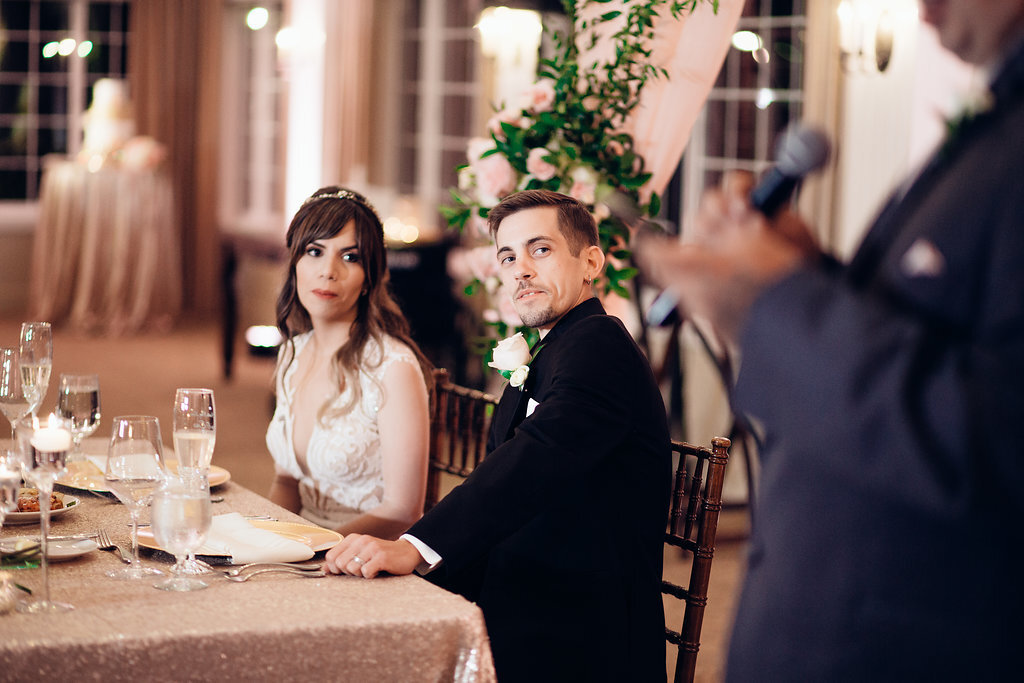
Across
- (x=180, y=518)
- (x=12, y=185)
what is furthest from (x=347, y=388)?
(x=12, y=185)

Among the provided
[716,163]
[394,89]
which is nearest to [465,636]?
[716,163]

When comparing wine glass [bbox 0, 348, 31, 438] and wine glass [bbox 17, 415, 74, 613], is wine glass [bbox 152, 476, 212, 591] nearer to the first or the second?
wine glass [bbox 17, 415, 74, 613]

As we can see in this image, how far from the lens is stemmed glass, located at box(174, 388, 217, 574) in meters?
1.74

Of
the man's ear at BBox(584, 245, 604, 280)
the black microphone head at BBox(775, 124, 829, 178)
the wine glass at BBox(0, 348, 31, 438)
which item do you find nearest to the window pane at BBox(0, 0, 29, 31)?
the wine glass at BBox(0, 348, 31, 438)

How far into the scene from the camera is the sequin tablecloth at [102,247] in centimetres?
894

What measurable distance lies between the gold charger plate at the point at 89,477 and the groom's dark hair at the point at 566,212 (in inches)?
27.9

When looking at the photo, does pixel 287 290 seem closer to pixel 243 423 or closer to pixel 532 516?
Answer: pixel 532 516

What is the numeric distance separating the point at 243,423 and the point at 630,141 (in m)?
3.89

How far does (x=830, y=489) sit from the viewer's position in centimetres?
109

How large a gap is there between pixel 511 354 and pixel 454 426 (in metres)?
0.58

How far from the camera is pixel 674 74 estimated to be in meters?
2.86

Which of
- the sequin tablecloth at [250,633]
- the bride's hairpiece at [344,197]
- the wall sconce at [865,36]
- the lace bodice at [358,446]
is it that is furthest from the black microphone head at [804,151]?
the wall sconce at [865,36]

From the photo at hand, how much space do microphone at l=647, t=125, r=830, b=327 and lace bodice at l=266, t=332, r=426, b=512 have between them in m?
1.27

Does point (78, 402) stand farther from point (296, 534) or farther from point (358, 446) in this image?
point (358, 446)
